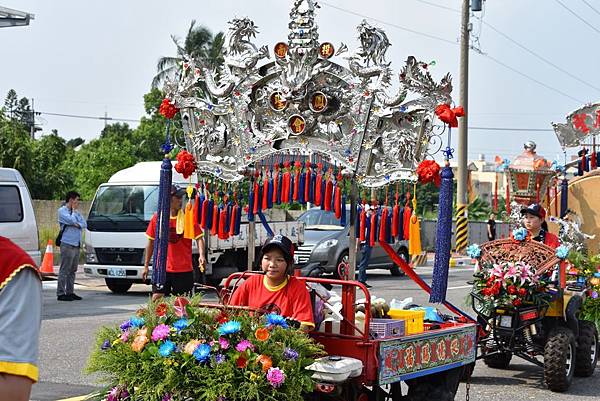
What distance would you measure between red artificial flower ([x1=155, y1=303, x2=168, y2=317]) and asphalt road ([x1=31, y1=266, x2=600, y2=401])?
270cm

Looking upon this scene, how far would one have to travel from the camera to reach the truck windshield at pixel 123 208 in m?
17.7

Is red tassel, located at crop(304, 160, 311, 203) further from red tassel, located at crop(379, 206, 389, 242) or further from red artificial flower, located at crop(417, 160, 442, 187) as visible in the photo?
red artificial flower, located at crop(417, 160, 442, 187)

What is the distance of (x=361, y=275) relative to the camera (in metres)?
8.88

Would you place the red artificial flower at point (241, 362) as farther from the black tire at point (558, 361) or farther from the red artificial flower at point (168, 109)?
the black tire at point (558, 361)

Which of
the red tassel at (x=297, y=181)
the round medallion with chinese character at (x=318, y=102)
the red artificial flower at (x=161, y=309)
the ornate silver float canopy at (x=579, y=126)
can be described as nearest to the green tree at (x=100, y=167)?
the ornate silver float canopy at (x=579, y=126)

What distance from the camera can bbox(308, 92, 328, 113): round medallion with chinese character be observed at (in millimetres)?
7750

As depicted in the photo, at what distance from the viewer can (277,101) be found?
796 centimetres

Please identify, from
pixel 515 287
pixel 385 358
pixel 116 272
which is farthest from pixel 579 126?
pixel 385 358

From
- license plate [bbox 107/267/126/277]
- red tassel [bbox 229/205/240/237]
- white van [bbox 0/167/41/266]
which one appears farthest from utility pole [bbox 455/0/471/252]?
red tassel [bbox 229/205/240/237]

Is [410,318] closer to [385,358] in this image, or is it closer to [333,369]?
[385,358]

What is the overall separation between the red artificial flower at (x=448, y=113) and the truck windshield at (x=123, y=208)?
10.9 meters

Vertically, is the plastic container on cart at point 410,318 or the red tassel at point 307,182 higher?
the red tassel at point 307,182

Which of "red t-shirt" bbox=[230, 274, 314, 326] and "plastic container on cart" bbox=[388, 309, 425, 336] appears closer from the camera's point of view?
"red t-shirt" bbox=[230, 274, 314, 326]

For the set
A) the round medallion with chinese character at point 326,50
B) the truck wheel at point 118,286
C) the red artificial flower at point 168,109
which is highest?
the round medallion with chinese character at point 326,50
